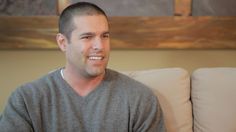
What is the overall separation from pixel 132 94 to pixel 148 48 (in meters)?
0.72

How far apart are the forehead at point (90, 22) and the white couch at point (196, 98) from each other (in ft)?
1.22

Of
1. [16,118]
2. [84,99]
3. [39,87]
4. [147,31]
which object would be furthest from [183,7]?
[16,118]

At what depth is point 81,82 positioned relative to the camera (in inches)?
64.1

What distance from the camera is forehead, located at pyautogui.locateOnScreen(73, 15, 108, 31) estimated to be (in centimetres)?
155

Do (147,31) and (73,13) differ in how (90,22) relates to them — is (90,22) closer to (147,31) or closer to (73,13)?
(73,13)

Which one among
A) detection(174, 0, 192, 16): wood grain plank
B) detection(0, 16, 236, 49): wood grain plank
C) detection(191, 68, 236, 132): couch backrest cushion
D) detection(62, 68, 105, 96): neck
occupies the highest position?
detection(174, 0, 192, 16): wood grain plank

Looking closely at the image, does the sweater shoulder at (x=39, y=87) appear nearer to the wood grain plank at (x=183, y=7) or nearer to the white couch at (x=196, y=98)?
the white couch at (x=196, y=98)

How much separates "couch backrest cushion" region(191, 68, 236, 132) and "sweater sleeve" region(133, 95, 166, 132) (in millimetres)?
287

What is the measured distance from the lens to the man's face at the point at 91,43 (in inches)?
61.2

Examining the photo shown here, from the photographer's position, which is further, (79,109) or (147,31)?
(147,31)

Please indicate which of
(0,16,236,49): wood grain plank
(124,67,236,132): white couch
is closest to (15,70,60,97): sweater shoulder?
(124,67,236,132): white couch

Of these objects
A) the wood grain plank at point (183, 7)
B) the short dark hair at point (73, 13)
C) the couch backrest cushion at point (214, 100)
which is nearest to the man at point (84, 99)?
the short dark hair at point (73, 13)

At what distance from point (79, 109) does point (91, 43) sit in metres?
0.31

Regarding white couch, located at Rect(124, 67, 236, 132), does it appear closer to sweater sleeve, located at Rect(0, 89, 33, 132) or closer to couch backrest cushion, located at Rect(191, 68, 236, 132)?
couch backrest cushion, located at Rect(191, 68, 236, 132)
